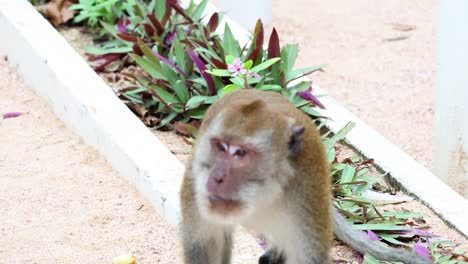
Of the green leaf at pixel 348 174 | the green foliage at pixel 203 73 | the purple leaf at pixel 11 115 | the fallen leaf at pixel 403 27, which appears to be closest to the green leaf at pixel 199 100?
the green foliage at pixel 203 73

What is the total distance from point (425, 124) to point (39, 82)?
2807 millimetres

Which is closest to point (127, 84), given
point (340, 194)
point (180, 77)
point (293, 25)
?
point (180, 77)

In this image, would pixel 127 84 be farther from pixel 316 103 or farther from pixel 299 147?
pixel 299 147

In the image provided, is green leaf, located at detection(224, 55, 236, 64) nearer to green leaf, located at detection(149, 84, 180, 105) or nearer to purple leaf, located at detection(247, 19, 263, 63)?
purple leaf, located at detection(247, 19, 263, 63)

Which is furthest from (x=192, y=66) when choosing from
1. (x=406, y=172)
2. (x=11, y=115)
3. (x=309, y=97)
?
(x=406, y=172)

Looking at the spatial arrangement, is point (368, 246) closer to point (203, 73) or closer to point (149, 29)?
point (203, 73)

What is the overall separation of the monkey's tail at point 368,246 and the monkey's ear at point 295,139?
1.13 meters

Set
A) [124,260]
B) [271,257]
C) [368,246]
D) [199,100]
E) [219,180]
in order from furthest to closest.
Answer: [199,100]
[368,246]
[124,260]
[271,257]
[219,180]

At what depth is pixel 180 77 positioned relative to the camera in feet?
20.2

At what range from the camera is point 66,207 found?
5168mm

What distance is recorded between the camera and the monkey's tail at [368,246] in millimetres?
4586

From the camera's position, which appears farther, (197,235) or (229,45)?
(229,45)

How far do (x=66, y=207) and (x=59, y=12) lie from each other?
2748mm

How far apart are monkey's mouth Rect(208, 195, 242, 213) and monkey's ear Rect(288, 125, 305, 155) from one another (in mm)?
309
